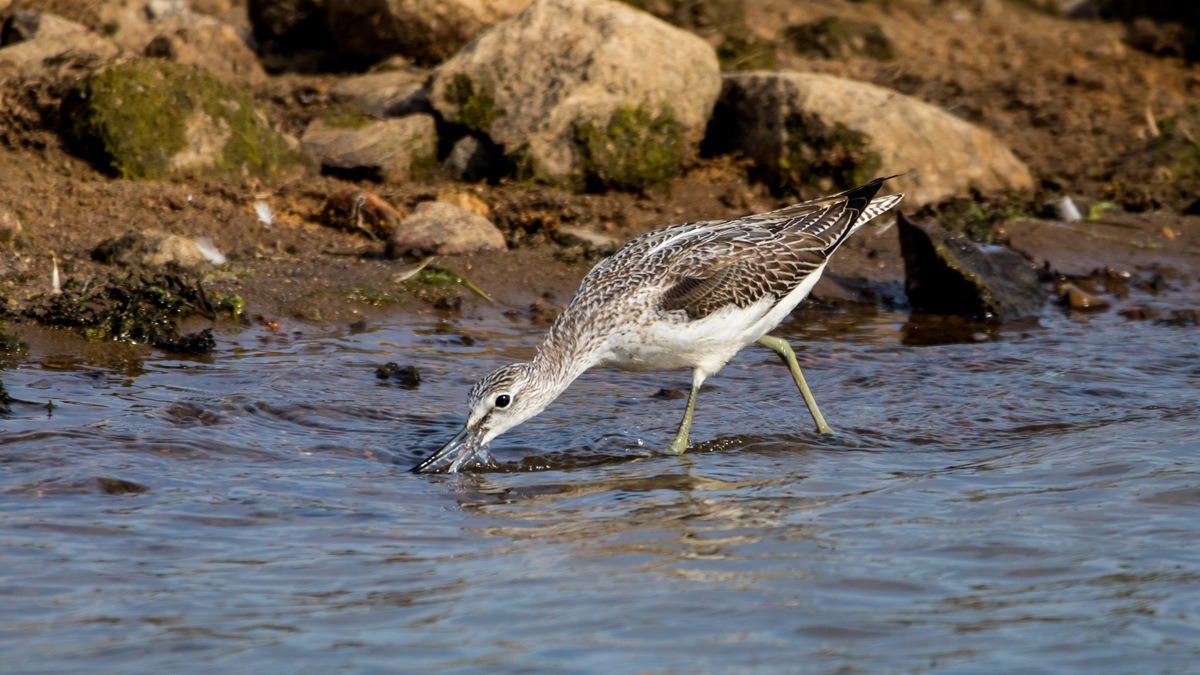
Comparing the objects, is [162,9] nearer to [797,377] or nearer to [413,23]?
[413,23]

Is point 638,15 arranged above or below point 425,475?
above

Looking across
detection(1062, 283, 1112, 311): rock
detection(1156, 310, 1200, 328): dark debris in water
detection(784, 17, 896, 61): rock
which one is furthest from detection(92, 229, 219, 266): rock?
detection(784, 17, 896, 61): rock

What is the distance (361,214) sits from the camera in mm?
11750

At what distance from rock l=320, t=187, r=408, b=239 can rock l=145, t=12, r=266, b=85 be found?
3247 millimetres

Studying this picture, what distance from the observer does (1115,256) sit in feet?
41.6

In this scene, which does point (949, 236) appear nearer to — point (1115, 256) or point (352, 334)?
point (1115, 256)

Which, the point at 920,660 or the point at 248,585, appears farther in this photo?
the point at 248,585

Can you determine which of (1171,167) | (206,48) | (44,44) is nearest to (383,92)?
(206,48)

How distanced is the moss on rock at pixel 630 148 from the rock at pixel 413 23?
10.1 feet

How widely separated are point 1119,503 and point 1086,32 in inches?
643

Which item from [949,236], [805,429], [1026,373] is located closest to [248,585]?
[805,429]

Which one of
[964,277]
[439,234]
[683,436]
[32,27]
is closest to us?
[683,436]

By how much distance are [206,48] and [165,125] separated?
2.97 meters

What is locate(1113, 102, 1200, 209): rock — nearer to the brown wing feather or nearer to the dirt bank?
the dirt bank
